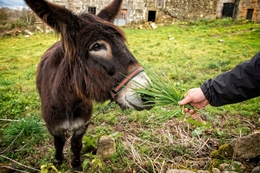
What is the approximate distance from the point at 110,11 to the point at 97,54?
3.39 ft

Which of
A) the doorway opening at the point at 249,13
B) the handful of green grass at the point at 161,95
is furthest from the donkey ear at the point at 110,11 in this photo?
the doorway opening at the point at 249,13

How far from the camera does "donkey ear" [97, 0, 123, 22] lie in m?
2.51

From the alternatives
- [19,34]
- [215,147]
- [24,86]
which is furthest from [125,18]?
[215,147]

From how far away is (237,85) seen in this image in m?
1.70

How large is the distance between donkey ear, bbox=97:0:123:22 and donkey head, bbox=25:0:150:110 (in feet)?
1.85

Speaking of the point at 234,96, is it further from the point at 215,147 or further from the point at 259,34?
the point at 259,34

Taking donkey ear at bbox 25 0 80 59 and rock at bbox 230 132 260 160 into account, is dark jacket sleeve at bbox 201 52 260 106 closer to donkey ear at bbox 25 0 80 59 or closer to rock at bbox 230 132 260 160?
rock at bbox 230 132 260 160

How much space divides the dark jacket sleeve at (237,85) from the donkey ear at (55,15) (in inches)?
58.8

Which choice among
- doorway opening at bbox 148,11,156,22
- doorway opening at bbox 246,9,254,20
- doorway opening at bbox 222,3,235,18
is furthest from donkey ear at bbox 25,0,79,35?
doorway opening at bbox 246,9,254,20

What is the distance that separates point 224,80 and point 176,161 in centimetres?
144

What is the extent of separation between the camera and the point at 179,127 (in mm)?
3311

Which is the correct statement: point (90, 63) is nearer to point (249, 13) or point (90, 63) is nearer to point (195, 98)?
point (195, 98)

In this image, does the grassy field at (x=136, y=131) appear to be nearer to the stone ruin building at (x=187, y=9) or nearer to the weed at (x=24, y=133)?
the weed at (x=24, y=133)

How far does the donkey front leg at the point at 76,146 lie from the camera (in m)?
2.60
